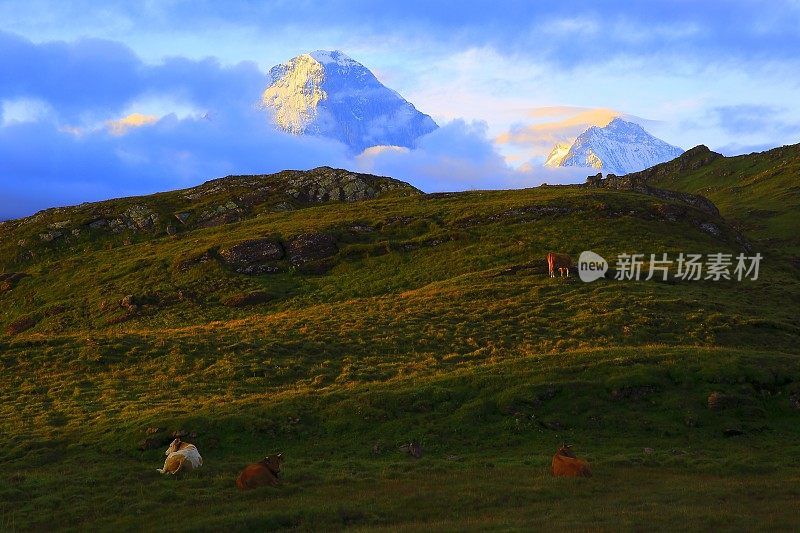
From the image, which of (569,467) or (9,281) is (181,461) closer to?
(569,467)

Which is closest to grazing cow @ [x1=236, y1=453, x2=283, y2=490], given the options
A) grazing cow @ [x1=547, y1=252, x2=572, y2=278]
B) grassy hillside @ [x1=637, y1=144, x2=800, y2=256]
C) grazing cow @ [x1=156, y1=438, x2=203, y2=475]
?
grazing cow @ [x1=156, y1=438, x2=203, y2=475]

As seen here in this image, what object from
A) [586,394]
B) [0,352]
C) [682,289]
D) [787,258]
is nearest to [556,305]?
[682,289]

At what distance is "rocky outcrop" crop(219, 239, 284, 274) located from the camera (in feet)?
226

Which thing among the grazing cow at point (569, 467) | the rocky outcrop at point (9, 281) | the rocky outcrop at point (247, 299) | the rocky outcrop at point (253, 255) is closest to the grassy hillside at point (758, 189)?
the rocky outcrop at point (253, 255)

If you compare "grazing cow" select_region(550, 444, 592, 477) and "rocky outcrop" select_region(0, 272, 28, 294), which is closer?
"grazing cow" select_region(550, 444, 592, 477)

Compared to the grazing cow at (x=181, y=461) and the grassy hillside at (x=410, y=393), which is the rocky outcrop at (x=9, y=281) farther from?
the grazing cow at (x=181, y=461)

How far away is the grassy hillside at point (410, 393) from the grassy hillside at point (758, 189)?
4755cm

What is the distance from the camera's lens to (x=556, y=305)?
47.8 m

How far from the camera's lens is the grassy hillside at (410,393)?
18.7 metres

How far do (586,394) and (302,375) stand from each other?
49.0ft

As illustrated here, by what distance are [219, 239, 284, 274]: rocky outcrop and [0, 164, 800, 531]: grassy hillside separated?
0.38m

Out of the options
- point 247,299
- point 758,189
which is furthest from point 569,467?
point 758,189

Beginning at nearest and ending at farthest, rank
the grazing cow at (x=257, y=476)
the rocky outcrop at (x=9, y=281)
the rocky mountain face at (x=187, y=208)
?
the grazing cow at (x=257, y=476)
the rocky outcrop at (x=9, y=281)
the rocky mountain face at (x=187, y=208)

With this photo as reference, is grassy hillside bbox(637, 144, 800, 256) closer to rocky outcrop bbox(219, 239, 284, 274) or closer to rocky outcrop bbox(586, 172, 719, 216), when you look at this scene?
rocky outcrop bbox(586, 172, 719, 216)
